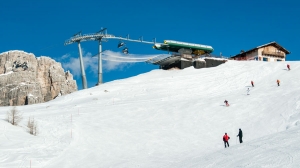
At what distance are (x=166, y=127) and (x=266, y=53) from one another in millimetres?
50077

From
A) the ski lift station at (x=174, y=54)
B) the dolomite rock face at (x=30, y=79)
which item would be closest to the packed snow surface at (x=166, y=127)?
the ski lift station at (x=174, y=54)

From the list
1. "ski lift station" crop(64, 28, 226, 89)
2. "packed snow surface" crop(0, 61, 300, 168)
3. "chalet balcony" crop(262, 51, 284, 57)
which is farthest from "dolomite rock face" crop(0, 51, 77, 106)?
"chalet balcony" crop(262, 51, 284, 57)

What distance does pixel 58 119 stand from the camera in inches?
1267

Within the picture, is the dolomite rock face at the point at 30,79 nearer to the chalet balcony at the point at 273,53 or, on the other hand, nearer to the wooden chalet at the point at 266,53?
the wooden chalet at the point at 266,53

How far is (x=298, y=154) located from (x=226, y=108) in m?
20.5

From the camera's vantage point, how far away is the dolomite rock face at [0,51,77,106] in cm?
8569

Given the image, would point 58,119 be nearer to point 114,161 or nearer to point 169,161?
point 114,161

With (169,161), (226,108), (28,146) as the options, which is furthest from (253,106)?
(28,146)

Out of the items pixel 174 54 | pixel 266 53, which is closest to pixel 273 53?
pixel 266 53

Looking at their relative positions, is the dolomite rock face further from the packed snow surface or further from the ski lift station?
the packed snow surface

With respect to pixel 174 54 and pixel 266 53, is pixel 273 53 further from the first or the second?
pixel 174 54

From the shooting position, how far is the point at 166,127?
101ft

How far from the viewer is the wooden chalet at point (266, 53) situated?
74.8m

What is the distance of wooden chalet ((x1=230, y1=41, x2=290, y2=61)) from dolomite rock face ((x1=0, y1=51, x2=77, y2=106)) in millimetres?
40111
